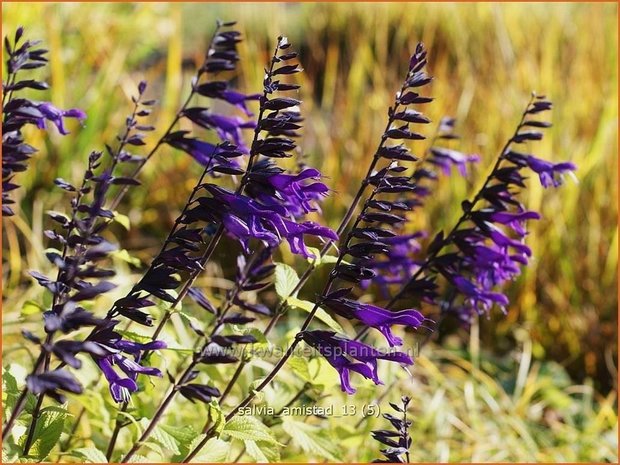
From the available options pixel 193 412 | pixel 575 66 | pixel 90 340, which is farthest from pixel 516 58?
pixel 90 340

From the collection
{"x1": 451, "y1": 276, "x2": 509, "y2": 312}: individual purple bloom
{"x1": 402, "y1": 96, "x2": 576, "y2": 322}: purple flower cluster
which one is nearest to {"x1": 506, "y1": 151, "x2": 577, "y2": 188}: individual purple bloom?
{"x1": 402, "y1": 96, "x2": 576, "y2": 322}: purple flower cluster

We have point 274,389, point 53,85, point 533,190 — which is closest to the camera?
point 274,389

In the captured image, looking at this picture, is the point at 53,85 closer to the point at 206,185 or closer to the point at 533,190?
the point at 533,190

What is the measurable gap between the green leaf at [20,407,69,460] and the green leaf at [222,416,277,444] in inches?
12.4

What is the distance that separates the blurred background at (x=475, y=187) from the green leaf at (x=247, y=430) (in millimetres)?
1522

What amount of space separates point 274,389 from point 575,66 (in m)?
3.85

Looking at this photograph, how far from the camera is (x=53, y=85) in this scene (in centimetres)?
457

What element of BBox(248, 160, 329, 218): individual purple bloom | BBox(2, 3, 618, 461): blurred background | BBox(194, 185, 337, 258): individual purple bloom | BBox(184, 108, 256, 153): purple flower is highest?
BBox(184, 108, 256, 153): purple flower

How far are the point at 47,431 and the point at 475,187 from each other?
114 inches

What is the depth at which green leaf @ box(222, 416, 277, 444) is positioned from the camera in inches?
58.4

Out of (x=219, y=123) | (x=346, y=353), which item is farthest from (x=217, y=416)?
(x=219, y=123)

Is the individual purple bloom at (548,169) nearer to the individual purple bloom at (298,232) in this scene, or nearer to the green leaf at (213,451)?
the individual purple bloom at (298,232)

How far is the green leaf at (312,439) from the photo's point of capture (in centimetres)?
176

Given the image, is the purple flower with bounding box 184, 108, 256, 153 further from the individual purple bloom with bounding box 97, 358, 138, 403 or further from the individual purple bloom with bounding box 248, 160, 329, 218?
the individual purple bloom with bounding box 97, 358, 138, 403
